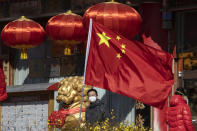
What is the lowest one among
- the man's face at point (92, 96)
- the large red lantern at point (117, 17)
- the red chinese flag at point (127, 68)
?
the man's face at point (92, 96)

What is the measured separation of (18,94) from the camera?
19828mm

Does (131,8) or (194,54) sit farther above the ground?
(131,8)

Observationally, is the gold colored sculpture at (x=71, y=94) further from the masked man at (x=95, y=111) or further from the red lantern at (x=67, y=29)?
the masked man at (x=95, y=111)

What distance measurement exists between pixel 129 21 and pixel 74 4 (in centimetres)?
350

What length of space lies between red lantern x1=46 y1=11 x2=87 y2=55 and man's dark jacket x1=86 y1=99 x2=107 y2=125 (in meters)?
2.85

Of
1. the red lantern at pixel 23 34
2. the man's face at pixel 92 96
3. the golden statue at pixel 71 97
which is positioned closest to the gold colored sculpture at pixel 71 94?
the golden statue at pixel 71 97

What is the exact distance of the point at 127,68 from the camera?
1380 centimetres

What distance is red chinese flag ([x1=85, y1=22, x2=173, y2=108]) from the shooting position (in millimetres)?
13337

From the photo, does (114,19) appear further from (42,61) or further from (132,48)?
(42,61)

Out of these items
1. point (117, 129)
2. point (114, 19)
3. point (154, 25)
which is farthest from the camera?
point (154, 25)

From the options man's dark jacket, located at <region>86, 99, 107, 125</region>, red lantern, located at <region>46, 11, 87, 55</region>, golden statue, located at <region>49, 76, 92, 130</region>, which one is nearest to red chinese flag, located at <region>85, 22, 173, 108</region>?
man's dark jacket, located at <region>86, 99, 107, 125</region>

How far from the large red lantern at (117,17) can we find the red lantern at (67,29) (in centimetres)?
95

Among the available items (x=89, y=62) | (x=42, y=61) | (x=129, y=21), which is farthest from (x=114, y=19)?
(x=42, y=61)

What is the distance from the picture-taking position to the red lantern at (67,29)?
1717cm
